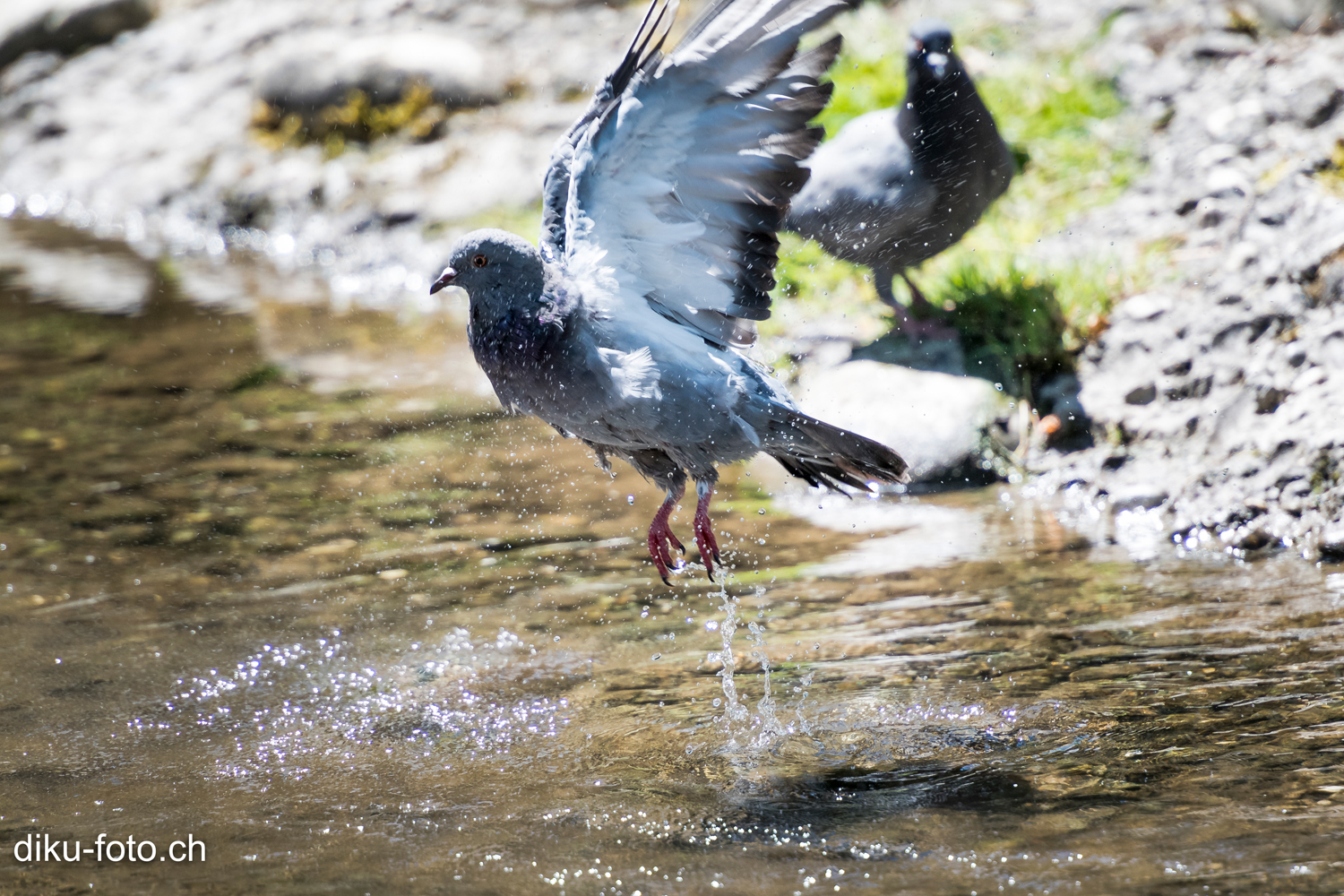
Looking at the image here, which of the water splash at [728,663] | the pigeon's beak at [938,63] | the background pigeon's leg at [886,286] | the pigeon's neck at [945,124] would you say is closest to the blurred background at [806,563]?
the water splash at [728,663]

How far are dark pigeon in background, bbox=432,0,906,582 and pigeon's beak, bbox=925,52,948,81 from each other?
2491mm

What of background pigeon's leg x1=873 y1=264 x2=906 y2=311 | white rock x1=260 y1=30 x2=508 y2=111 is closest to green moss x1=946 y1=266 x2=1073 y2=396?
background pigeon's leg x1=873 y1=264 x2=906 y2=311

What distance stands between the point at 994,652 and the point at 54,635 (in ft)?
9.86

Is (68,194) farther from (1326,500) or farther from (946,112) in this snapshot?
(1326,500)

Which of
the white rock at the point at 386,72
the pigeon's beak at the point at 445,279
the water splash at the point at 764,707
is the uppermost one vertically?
the white rock at the point at 386,72

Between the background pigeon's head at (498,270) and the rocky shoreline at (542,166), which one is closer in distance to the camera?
the background pigeon's head at (498,270)

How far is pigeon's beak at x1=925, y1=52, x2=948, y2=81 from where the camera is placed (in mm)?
5922

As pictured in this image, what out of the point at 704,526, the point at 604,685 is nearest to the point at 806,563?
the point at 704,526

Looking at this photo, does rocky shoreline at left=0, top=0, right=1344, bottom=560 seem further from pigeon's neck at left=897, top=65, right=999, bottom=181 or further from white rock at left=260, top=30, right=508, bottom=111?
pigeon's neck at left=897, top=65, right=999, bottom=181

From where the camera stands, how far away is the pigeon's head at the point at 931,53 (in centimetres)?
594

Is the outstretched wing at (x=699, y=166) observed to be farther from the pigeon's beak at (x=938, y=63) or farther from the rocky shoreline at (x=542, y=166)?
the pigeon's beak at (x=938, y=63)

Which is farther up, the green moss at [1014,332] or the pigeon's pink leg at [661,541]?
the green moss at [1014,332]

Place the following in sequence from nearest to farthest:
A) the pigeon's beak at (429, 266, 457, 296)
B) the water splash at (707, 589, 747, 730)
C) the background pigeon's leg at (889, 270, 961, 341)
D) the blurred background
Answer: the blurred background < the water splash at (707, 589, 747, 730) < the pigeon's beak at (429, 266, 457, 296) < the background pigeon's leg at (889, 270, 961, 341)

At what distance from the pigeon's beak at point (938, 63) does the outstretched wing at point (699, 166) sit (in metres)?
2.49
